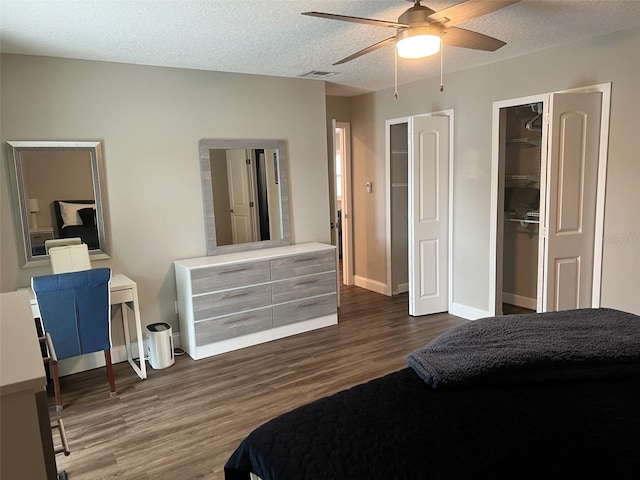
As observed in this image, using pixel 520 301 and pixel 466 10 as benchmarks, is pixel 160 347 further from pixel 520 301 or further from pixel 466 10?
pixel 520 301

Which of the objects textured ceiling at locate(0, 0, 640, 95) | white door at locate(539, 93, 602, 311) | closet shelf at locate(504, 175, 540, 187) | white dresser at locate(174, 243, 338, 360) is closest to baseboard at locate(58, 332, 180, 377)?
white dresser at locate(174, 243, 338, 360)

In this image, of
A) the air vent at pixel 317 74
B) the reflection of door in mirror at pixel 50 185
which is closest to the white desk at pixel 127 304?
the reflection of door in mirror at pixel 50 185

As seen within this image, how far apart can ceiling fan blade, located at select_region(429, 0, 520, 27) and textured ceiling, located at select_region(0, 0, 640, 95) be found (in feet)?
1.29

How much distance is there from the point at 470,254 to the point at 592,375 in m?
3.07

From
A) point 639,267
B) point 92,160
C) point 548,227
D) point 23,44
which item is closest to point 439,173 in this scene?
point 548,227

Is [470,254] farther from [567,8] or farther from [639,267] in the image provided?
[567,8]

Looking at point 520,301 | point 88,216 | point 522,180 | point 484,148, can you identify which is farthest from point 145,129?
point 520,301

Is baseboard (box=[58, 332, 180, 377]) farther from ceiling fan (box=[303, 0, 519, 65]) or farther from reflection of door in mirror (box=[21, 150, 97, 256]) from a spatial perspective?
ceiling fan (box=[303, 0, 519, 65])

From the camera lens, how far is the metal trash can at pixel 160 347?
3756 millimetres

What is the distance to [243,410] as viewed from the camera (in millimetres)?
3084

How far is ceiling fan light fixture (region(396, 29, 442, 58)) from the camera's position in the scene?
8.07 feet

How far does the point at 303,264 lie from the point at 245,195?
2.91 ft

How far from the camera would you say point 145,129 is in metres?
3.94

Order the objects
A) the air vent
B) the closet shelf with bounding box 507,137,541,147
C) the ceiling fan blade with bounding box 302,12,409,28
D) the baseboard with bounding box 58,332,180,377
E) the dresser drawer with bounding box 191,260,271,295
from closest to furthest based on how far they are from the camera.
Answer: the ceiling fan blade with bounding box 302,12,409,28 → the baseboard with bounding box 58,332,180,377 → the dresser drawer with bounding box 191,260,271,295 → the air vent → the closet shelf with bounding box 507,137,541,147
